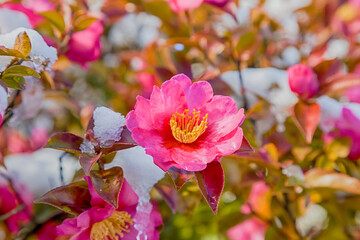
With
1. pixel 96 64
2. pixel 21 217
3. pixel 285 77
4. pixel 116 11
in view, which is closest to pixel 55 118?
pixel 96 64

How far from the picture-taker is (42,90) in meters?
0.89

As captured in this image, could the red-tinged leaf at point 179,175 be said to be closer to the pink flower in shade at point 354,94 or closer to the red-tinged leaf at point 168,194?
the red-tinged leaf at point 168,194

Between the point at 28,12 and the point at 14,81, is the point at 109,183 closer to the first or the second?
the point at 14,81

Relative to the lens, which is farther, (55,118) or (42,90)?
(55,118)

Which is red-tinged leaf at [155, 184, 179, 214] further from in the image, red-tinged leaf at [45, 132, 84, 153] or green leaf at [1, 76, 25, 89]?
green leaf at [1, 76, 25, 89]

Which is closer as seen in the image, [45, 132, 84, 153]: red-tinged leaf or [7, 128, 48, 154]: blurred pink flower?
[45, 132, 84, 153]: red-tinged leaf

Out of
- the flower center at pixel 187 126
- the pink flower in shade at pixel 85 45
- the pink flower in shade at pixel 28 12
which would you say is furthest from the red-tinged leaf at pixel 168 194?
the pink flower in shade at pixel 28 12

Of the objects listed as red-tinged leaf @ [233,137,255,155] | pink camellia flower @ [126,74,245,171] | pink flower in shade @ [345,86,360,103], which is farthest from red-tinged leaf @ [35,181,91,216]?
pink flower in shade @ [345,86,360,103]

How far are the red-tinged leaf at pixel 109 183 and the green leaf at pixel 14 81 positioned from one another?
177 millimetres

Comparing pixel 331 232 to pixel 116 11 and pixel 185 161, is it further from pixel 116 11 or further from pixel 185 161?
pixel 116 11

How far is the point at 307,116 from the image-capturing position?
82 cm

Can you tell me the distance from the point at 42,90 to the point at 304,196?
0.60 meters

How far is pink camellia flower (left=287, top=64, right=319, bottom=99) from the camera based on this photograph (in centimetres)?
84

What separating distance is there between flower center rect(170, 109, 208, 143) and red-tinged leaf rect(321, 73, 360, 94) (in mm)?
371
